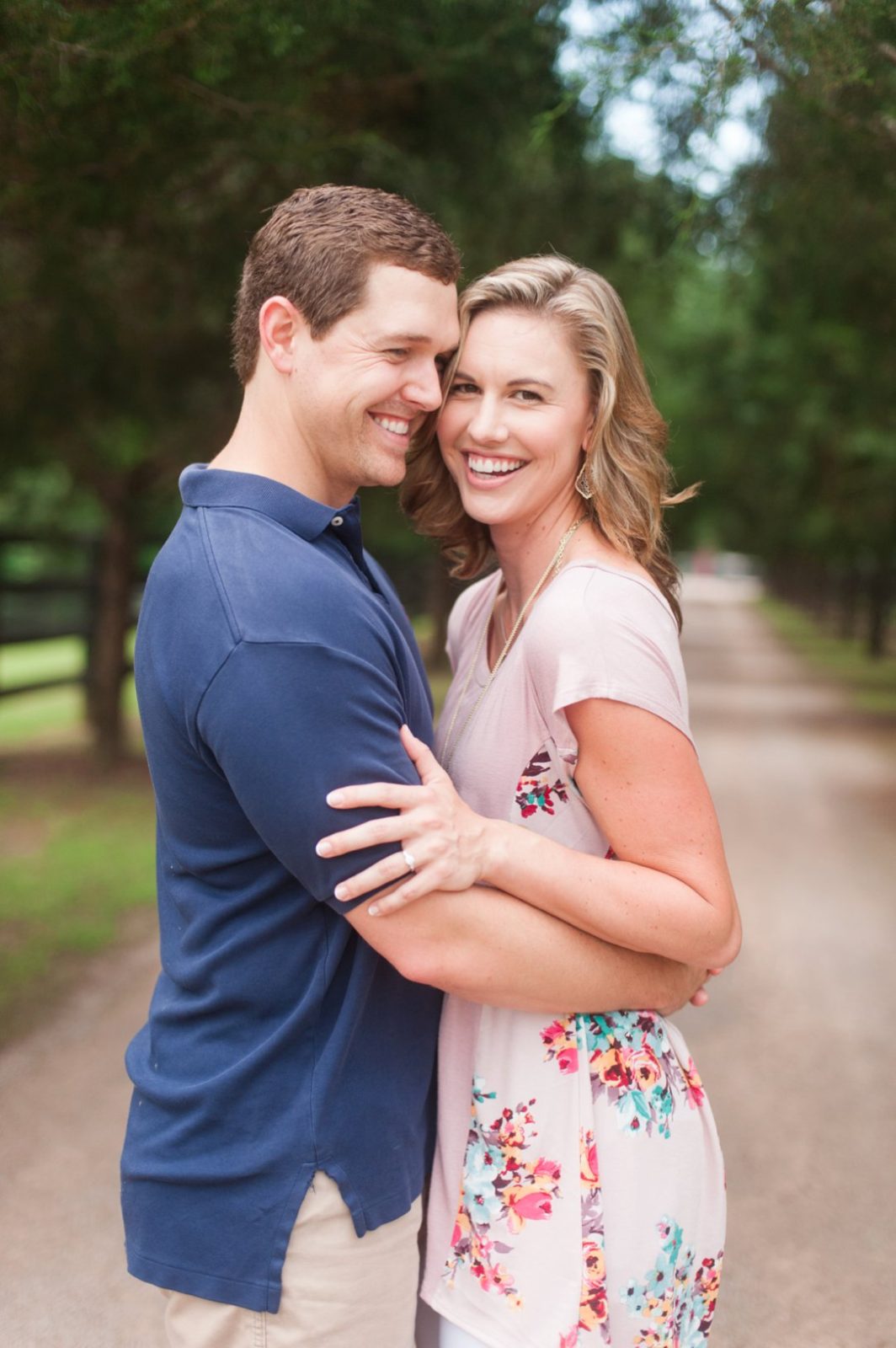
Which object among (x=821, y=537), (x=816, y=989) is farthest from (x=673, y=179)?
(x=821, y=537)

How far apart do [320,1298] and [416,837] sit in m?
0.69

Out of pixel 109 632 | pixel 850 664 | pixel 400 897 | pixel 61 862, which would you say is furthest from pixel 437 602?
pixel 400 897

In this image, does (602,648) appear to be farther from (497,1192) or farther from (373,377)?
(497,1192)

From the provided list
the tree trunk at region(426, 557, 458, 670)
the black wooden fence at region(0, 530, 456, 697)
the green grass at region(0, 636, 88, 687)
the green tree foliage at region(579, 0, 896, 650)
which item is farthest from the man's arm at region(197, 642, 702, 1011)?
the green grass at region(0, 636, 88, 687)

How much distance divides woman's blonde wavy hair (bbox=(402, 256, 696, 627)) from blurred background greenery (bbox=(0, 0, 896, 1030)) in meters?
0.64

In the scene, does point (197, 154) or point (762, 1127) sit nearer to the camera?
point (197, 154)

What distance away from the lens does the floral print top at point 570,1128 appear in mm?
1996

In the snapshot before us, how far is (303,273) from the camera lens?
77.2 inches

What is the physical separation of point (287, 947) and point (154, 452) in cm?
943

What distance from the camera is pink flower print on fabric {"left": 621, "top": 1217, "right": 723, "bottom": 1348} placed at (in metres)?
2.03

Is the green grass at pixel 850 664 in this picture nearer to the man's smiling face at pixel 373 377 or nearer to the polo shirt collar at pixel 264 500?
the man's smiling face at pixel 373 377

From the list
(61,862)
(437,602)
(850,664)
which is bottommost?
(850,664)

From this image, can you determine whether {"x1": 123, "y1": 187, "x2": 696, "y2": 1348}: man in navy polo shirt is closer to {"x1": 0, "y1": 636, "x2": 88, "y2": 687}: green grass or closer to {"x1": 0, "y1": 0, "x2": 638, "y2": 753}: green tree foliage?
{"x1": 0, "y1": 0, "x2": 638, "y2": 753}: green tree foliage

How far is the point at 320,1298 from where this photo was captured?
1.89m
